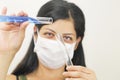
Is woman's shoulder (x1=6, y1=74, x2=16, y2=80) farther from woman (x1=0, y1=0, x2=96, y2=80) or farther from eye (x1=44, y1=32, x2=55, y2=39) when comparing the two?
eye (x1=44, y1=32, x2=55, y2=39)

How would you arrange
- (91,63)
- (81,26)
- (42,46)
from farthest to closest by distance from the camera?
(91,63), (81,26), (42,46)

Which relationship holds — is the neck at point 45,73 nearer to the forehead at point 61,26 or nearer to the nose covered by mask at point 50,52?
the nose covered by mask at point 50,52

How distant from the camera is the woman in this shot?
1.38m

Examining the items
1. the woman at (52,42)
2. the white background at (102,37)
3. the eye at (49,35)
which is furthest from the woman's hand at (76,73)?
the white background at (102,37)

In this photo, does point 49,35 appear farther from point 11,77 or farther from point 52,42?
point 11,77

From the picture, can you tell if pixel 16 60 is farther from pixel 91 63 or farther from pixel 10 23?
pixel 91 63

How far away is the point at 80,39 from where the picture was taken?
1.50 metres

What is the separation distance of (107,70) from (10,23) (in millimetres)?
710

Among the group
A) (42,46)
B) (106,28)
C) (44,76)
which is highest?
(106,28)

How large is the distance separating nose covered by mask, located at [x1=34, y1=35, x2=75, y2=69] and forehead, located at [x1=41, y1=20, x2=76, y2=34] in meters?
0.06

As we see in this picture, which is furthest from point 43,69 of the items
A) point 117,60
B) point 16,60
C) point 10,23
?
point 117,60

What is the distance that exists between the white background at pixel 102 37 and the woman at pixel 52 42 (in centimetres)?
11

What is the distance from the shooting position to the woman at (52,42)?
1.38 metres

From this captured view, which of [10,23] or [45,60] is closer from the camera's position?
[10,23]
